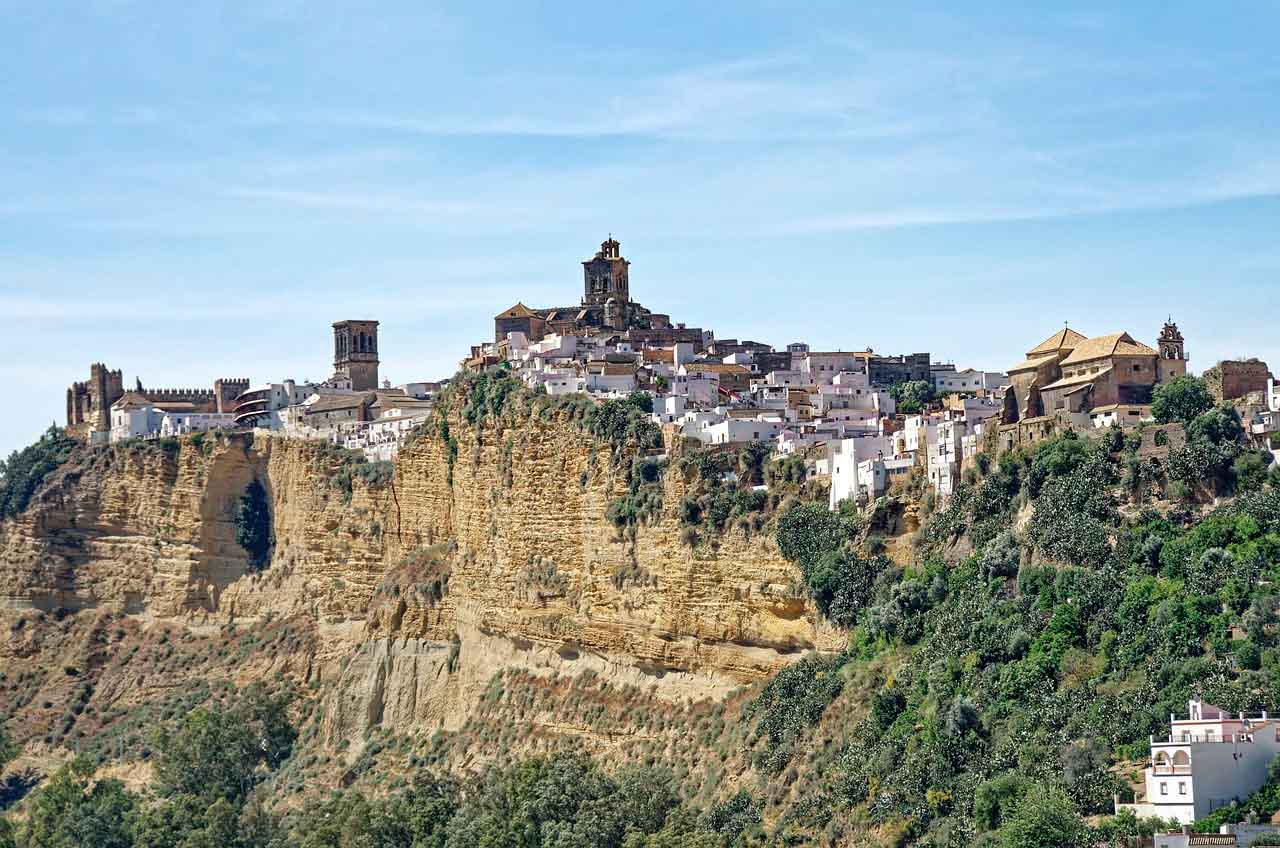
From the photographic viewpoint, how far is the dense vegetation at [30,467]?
94312 millimetres

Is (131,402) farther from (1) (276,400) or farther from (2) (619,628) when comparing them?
(2) (619,628)

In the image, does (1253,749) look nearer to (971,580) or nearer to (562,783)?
(971,580)

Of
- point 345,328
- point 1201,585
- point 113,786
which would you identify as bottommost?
point 113,786

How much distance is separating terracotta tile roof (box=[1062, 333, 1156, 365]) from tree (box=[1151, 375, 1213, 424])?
4.00m

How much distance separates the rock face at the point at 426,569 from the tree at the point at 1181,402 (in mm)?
8804

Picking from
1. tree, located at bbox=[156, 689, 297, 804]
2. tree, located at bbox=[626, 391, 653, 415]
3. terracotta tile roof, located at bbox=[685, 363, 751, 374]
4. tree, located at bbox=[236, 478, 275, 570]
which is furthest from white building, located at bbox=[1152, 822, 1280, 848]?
tree, located at bbox=[236, 478, 275, 570]

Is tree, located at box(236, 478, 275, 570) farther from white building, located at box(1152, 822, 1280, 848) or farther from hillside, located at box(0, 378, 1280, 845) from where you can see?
white building, located at box(1152, 822, 1280, 848)

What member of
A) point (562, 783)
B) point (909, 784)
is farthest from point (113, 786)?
point (909, 784)

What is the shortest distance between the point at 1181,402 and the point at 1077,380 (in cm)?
500

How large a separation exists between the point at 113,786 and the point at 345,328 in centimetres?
2435

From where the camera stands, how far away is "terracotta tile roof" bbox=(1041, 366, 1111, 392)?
60062 millimetres

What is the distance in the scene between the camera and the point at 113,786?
251ft

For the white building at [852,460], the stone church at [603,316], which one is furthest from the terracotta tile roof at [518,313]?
the white building at [852,460]

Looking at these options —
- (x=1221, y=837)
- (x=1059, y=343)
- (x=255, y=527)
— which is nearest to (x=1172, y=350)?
(x=1059, y=343)
